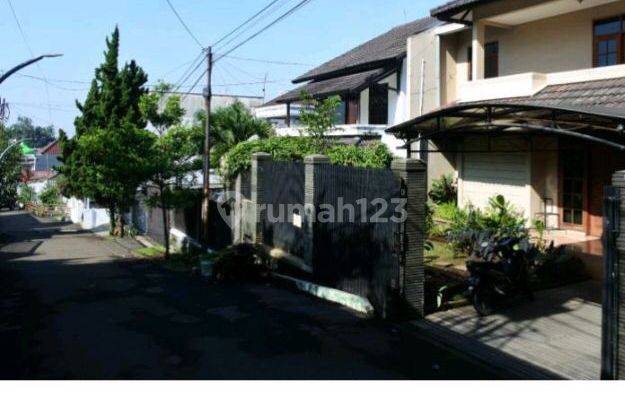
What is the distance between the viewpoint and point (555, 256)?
1152 centimetres

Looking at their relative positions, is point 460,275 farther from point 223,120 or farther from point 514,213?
point 223,120

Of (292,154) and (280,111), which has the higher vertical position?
(280,111)

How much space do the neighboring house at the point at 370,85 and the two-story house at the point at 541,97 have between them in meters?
3.33

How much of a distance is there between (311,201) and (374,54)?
15.3 meters

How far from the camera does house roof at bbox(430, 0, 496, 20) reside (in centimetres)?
1561

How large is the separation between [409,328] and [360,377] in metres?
2.38

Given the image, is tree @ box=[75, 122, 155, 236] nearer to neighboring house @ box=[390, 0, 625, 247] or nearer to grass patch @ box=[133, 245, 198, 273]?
grass patch @ box=[133, 245, 198, 273]

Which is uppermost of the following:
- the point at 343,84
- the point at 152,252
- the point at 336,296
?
the point at 343,84

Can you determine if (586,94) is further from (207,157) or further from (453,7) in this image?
(207,157)

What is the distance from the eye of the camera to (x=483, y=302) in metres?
9.38

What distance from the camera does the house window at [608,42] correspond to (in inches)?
544

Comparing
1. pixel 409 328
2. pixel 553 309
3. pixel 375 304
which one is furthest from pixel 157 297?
pixel 553 309

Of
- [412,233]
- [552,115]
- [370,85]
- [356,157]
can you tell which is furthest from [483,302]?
[370,85]

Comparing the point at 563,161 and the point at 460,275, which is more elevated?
the point at 563,161
